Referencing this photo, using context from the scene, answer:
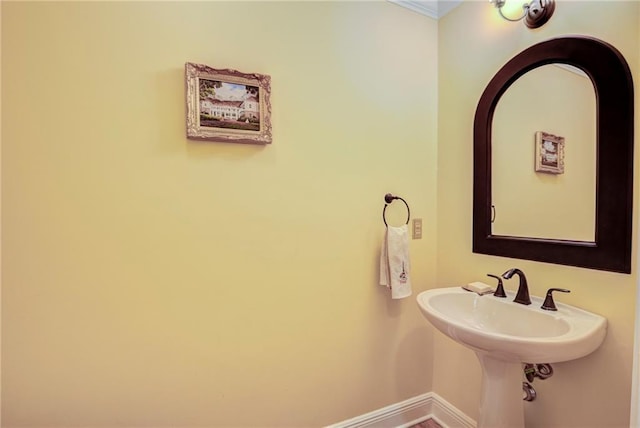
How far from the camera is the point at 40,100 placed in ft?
3.22

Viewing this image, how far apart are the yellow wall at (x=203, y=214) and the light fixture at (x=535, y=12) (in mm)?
430

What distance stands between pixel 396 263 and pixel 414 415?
36.9 inches

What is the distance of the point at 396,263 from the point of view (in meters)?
1.44

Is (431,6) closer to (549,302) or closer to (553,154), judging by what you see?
(553,154)

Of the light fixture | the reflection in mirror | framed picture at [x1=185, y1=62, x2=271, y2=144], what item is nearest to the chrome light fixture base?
the light fixture

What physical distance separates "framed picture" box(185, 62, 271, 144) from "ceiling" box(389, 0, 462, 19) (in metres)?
0.93

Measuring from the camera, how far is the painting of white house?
115cm

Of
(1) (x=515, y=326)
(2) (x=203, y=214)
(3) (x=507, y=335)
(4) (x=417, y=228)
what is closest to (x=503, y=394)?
(1) (x=515, y=326)

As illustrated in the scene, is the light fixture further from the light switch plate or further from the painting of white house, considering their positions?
the painting of white house

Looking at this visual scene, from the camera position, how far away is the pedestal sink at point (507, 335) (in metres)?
0.90

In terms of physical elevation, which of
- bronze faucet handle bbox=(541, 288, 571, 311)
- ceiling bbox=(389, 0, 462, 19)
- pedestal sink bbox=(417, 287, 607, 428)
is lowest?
pedestal sink bbox=(417, 287, 607, 428)

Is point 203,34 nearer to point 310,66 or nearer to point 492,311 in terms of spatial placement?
point 310,66

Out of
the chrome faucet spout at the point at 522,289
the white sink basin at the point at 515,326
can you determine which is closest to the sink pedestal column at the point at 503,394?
the white sink basin at the point at 515,326

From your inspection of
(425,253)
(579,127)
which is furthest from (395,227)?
(579,127)
